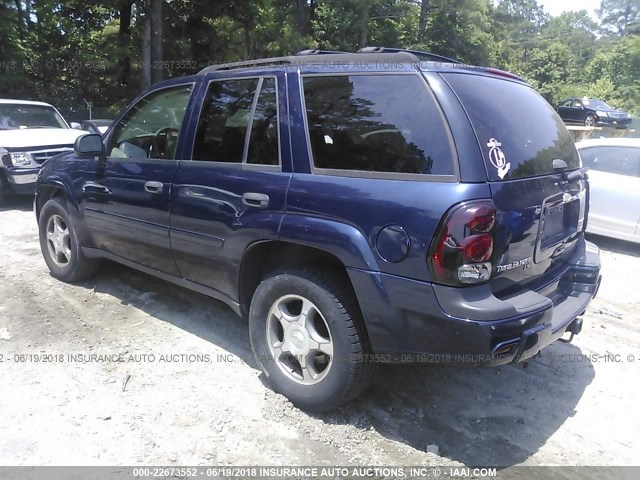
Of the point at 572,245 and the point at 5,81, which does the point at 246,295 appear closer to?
the point at 572,245

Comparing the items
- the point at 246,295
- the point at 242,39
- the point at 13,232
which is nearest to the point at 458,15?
the point at 242,39

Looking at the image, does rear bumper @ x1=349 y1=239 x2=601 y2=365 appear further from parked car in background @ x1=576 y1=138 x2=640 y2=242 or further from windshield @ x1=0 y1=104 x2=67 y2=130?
windshield @ x1=0 y1=104 x2=67 y2=130

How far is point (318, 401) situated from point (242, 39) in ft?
67.7

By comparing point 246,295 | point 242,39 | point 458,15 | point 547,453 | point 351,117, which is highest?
point 458,15

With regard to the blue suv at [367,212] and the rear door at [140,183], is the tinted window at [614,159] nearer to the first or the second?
the blue suv at [367,212]

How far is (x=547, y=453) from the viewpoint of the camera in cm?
284

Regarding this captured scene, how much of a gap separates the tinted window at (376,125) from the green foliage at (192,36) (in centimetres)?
1521

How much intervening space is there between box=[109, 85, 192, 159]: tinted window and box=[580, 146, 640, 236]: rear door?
575 cm

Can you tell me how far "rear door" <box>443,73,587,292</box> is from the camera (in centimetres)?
256

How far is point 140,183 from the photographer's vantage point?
394 centimetres

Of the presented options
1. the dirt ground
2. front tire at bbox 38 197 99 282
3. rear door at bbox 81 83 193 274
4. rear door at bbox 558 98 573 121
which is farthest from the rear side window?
rear door at bbox 558 98 573 121

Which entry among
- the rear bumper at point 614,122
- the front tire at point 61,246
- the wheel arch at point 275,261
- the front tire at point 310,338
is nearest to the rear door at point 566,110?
the rear bumper at point 614,122

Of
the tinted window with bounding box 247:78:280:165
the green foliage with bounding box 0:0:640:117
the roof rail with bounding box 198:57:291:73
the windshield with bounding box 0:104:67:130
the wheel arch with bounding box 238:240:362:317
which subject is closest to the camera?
the wheel arch with bounding box 238:240:362:317

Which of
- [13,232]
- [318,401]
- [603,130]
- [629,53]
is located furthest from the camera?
[629,53]
